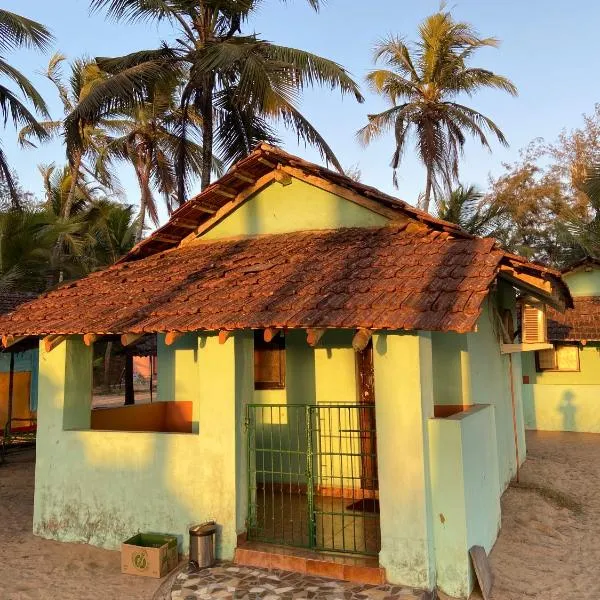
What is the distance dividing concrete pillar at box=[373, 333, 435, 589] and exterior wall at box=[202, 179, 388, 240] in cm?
294

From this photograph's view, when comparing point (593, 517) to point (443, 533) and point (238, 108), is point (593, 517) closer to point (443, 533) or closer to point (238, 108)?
point (443, 533)

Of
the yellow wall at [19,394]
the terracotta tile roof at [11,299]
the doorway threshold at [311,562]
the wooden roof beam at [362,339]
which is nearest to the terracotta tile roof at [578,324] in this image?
the wooden roof beam at [362,339]

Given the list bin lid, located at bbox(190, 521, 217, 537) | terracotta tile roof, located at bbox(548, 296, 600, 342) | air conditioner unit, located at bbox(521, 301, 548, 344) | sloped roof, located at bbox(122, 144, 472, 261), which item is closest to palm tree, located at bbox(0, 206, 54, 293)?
sloped roof, located at bbox(122, 144, 472, 261)

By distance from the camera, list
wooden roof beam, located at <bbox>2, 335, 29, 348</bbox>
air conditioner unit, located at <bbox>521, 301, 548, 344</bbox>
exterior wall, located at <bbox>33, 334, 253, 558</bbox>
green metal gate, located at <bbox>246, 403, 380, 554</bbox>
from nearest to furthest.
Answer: green metal gate, located at <bbox>246, 403, 380, 554</bbox> < exterior wall, located at <bbox>33, 334, 253, 558</bbox> < wooden roof beam, located at <bbox>2, 335, 29, 348</bbox> < air conditioner unit, located at <bbox>521, 301, 548, 344</bbox>

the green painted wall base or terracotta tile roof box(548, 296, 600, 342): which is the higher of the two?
terracotta tile roof box(548, 296, 600, 342)

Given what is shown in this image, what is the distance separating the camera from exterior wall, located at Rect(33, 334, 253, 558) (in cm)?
633

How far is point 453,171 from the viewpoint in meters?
19.9

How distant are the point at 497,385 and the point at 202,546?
562 cm

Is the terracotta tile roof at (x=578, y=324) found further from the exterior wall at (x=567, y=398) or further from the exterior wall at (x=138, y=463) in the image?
the exterior wall at (x=138, y=463)

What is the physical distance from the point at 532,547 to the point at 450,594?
199cm

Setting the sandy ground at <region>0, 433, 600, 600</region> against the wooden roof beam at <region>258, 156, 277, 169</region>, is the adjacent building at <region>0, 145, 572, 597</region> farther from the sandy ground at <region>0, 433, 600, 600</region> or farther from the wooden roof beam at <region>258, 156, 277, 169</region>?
the sandy ground at <region>0, 433, 600, 600</region>

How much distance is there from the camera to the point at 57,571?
20.4ft

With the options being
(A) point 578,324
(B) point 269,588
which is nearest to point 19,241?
(B) point 269,588

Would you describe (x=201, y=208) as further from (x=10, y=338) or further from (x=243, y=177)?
(x=10, y=338)
